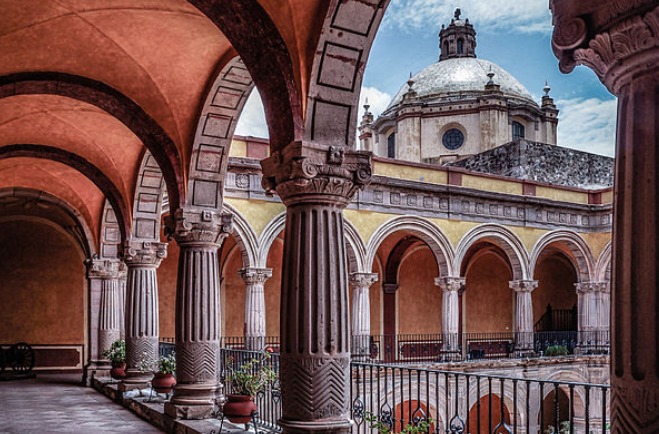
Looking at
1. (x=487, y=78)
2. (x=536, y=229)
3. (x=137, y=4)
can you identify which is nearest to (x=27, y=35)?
(x=137, y=4)

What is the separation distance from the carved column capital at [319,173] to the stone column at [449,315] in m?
14.6

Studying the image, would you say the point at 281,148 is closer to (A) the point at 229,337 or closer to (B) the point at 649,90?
(B) the point at 649,90

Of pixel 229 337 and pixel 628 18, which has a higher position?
pixel 628 18

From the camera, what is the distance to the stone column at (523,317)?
67.2 ft

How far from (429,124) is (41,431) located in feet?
83.3

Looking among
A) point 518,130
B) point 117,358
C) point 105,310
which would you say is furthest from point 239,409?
point 518,130

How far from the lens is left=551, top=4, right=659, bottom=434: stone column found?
2090mm

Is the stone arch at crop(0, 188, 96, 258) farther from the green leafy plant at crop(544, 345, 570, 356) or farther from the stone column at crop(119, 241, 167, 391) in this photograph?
the green leafy plant at crop(544, 345, 570, 356)

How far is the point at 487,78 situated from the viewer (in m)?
33.6

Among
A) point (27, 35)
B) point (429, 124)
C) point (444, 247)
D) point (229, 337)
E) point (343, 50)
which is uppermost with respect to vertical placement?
point (429, 124)

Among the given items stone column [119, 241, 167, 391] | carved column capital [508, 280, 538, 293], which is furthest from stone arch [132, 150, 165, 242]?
carved column capital [508, 280, 538, 293]

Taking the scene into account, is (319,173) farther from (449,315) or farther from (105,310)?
(449,315)

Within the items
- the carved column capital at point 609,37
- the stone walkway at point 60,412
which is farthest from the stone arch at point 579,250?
the carved column capital at point 609,37

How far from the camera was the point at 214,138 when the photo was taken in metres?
8.30
